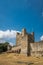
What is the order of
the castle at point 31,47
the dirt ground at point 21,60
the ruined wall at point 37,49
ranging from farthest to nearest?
the castle at point 31,47 < the ruined wall at point 37,49 < the dirt ground at point 21,60

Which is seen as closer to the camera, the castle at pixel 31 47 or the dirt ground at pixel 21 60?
the dirt ground at pixel 21 60

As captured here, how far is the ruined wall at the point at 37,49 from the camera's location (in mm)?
36719

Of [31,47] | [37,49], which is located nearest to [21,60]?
[37,49]

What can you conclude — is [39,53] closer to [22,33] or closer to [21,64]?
[21,64]

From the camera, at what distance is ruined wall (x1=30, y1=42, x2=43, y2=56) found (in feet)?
120

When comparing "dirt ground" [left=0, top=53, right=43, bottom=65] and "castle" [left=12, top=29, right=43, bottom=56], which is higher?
"castle" [left=12, top=29, right=43, bottom=56]

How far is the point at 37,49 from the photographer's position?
123 ft

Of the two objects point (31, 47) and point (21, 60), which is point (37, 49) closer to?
point (31, 47)

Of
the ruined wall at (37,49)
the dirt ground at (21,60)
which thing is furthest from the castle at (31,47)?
the dirt ground at (21,60)

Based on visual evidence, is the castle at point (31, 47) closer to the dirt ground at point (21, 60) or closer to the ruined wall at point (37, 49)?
the ruined wall at point (37, 49)

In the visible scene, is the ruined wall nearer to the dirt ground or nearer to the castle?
the castle

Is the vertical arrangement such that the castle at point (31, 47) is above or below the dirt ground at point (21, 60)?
above

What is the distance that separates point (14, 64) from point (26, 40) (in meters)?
12.7

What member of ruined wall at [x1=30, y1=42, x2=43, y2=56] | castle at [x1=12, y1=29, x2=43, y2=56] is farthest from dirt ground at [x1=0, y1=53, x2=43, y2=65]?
castle at [x1=12, y1=29, x2=43, y2=56]
